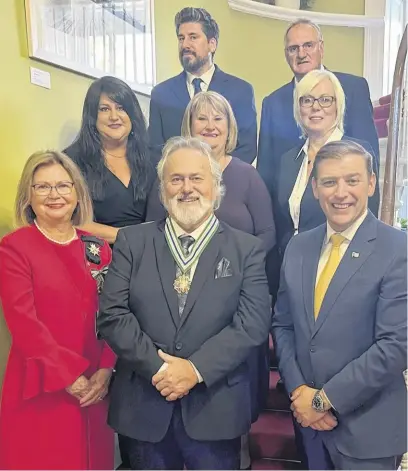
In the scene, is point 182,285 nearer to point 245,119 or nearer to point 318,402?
point 318,402

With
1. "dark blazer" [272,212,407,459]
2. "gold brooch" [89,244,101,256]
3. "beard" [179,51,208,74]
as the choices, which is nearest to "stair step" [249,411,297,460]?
"dark blazer" [272,212,407,459]

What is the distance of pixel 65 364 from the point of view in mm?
1791

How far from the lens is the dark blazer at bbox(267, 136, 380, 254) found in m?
1.96

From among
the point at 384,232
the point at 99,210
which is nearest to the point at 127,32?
the point at 99,210

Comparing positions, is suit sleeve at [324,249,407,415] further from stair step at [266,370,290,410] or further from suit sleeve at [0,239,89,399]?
suit sleeve at [0,239,89,399]

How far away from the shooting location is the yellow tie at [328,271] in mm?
1706

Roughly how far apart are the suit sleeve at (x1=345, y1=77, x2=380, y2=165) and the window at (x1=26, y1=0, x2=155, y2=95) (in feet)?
2.61

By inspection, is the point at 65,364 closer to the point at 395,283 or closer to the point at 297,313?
the point at 297,313

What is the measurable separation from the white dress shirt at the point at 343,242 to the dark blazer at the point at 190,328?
0.68 feet

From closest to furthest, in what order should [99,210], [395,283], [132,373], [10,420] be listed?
1. [395,283]
2. [132,373]
3. [10,420]
4. [99,210]

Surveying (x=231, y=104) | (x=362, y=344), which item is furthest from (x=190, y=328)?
(x=231, y=104)

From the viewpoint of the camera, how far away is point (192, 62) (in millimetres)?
2104

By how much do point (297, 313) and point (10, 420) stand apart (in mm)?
1058

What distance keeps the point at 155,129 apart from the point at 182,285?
752 mm
